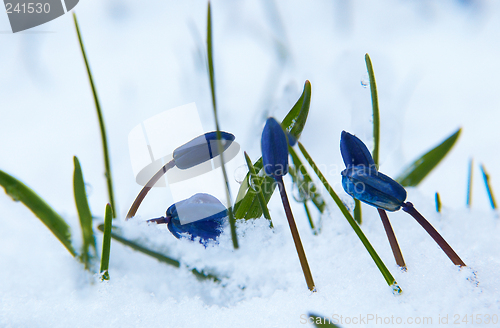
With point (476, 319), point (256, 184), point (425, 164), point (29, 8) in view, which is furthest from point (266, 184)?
point (29, 8)

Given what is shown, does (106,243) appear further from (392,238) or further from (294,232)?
(392,238)

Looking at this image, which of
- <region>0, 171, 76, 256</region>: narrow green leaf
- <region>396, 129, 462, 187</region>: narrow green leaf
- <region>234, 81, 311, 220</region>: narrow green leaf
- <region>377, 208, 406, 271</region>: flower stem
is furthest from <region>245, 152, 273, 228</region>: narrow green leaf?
<region>396, 129, 462, 187</region>: narrow green leaf

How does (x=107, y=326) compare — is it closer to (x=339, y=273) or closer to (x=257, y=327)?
(x=257, y=327)

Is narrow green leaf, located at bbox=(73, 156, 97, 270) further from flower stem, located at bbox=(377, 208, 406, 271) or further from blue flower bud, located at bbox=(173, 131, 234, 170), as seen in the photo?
flower stem, located at bbox=(377, 208, 406, 271)

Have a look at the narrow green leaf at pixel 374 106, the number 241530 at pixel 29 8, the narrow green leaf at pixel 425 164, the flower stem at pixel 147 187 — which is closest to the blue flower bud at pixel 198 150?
the flower stem at pixel 147 187

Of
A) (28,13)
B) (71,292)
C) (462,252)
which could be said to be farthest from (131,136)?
(28,13)

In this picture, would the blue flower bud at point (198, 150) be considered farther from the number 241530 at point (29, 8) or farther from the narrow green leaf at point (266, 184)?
the number 241530 at point (29, 8)
